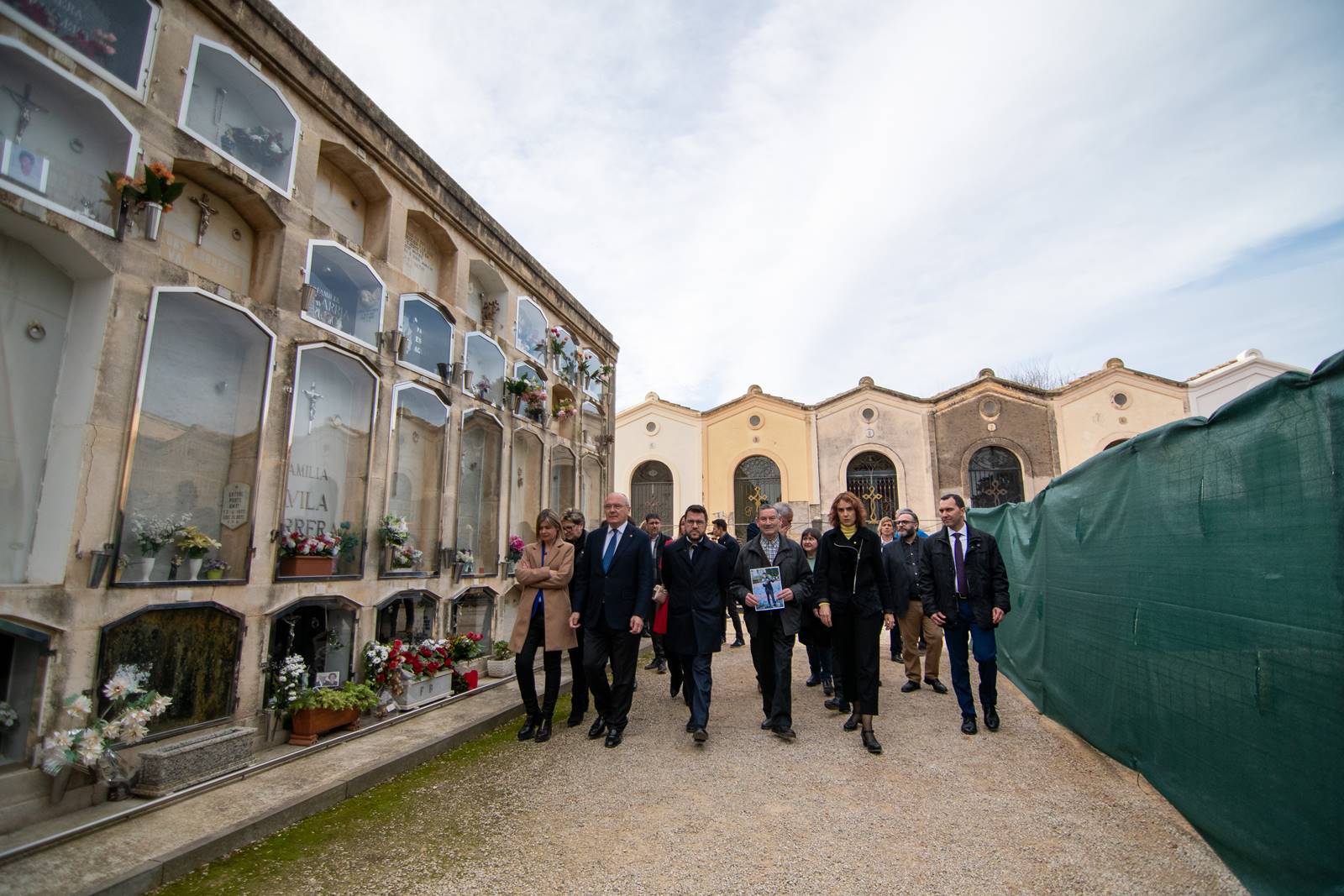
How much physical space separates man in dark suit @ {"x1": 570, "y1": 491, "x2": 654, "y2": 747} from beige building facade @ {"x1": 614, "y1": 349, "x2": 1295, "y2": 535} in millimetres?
17001

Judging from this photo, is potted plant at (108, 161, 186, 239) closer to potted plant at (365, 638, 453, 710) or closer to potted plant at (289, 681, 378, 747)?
potted plant at (289, 681, 378, 747)

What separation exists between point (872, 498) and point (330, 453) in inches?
738

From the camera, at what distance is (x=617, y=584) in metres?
5.59

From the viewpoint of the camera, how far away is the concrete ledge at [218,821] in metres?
2.94

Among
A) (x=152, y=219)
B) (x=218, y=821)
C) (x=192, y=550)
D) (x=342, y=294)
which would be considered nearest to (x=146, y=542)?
(x=192, y=550)

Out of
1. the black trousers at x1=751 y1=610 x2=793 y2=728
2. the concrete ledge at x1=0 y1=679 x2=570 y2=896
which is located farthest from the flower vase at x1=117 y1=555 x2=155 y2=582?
the black trousers at x1=751 y1=610 x2=793 y2=728

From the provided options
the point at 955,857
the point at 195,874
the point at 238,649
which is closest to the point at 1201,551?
the point at 955,857

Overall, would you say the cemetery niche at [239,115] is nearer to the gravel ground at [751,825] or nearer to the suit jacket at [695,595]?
the suit jacket at [695,595]

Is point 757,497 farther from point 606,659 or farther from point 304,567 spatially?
point 304,567

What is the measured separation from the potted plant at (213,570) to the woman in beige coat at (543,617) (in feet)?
6.77

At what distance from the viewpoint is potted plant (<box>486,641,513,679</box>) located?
775 centimetres

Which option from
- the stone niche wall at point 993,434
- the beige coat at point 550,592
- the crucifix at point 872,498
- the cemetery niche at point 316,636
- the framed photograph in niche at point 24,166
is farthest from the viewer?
the crucifix at point 872,498

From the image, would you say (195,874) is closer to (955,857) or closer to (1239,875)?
(955,857)

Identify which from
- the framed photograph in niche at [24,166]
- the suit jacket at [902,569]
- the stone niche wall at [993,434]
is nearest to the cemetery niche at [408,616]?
the framed photograph in niche at [24,166]
